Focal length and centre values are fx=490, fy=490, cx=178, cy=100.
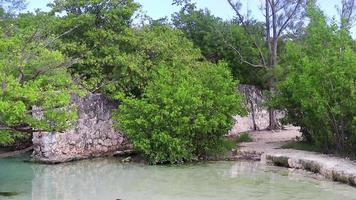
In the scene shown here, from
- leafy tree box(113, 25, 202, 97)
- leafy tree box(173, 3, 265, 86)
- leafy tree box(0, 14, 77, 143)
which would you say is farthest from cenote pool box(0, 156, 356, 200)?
leafy tree box(173, 3, 265, 86)

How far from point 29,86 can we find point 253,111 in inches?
613

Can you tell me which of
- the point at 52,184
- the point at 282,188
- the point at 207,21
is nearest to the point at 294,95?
the point at 282,188

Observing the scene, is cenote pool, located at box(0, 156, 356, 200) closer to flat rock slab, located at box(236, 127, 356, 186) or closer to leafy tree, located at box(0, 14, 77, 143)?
flat rock slab, located at box(236, 127, 356, 186)

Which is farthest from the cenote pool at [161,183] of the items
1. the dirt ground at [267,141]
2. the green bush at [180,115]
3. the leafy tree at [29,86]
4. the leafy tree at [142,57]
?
the leafy tree at [142,57]

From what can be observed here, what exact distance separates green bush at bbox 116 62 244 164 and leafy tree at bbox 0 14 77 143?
3519 mm

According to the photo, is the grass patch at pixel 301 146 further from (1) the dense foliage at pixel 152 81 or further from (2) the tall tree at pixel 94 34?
(2) the tall tree at pixel 94 34

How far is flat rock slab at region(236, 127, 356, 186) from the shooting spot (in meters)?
11.3

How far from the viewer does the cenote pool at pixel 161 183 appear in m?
9.98

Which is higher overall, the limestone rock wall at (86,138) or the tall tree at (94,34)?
the tall tree at (94,34)

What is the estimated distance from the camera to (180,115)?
14500 mm

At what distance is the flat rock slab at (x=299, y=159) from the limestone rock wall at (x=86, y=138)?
4541mm

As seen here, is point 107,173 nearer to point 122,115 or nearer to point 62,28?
point 122,115

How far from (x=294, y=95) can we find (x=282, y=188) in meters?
5.02

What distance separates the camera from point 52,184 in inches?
456
